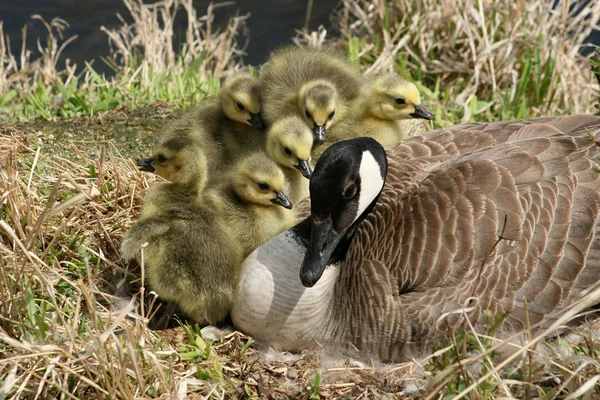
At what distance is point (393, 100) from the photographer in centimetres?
501

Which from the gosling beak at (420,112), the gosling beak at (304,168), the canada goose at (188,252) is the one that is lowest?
the canada goose at (188,252)

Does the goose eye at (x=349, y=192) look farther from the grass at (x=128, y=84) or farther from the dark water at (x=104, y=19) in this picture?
the dark water at (x=104, y=19)

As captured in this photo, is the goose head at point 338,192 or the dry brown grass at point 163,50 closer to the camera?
the goose head at point 338,192

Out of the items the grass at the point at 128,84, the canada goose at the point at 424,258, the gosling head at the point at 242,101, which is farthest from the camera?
the grass at the point at 128,84

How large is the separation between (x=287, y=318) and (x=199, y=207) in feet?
2.38

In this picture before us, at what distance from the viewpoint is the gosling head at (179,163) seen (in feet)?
13.6

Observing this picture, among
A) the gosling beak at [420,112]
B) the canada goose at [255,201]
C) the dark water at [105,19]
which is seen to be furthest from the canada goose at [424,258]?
the dark water at [105,19]

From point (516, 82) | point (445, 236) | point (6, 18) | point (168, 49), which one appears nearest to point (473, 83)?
point (516, 82)

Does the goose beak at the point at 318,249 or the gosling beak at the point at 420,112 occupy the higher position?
the gosling beak at the point at 420,112

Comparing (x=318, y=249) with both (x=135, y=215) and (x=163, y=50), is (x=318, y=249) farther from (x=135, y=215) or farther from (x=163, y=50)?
(x=163, y=50)

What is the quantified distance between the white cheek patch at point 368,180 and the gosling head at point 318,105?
947 mm

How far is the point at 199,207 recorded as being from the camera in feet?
13.4

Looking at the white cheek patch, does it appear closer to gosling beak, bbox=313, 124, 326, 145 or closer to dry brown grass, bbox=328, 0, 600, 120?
gosling beak, bbox=313, 124, 326, 145

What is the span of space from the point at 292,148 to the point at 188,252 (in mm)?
873
